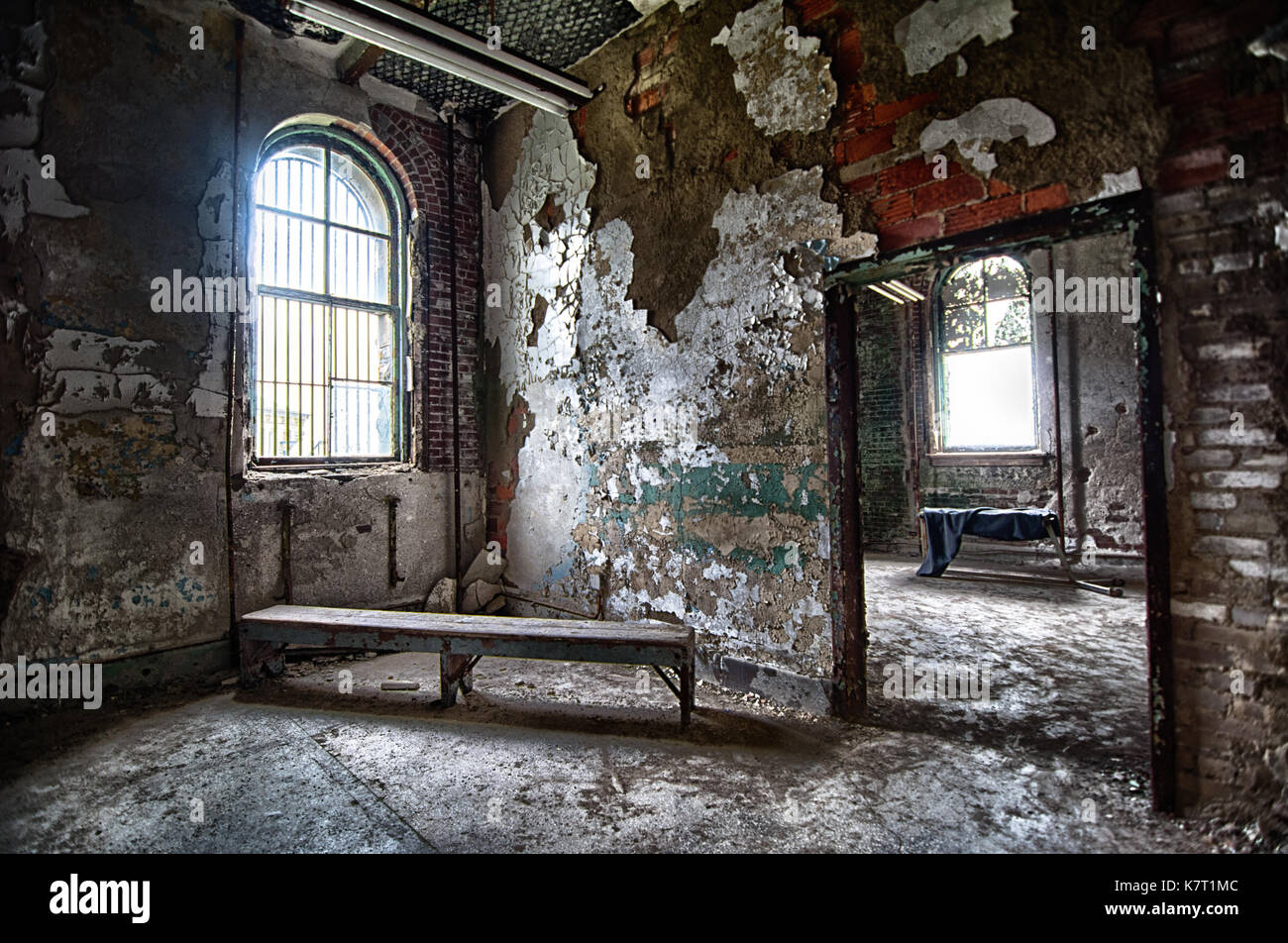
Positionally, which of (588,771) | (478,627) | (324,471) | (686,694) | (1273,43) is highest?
(1273,43)

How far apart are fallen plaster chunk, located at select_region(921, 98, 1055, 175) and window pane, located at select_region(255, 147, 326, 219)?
12.7 feet

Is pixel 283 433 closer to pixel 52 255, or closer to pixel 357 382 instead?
pixel 357 382

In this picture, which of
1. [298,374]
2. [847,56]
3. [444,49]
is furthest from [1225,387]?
[298,374]

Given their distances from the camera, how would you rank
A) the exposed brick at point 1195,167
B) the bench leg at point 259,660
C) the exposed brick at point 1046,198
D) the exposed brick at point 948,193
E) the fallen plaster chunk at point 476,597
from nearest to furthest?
the exposed brick at point 1195,167 < the exposed brick at point 1046,198 < the exposed brick at point 948,193 < the bench leg at point 259,660 < the fallen plaster chunk at point 476,597

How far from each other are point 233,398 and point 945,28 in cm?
411

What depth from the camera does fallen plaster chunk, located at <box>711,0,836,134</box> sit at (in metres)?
2.94

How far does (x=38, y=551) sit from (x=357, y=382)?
1952 mm

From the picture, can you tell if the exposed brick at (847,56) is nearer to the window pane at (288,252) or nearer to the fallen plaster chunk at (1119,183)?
the fallen plaster chunk at (1119,183)

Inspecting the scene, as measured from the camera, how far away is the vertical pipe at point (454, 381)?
15.6 feet

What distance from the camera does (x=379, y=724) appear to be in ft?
9.81

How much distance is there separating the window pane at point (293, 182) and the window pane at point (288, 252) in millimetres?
89

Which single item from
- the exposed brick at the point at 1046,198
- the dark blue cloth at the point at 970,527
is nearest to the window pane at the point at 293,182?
the exposed brick at the point at 1046,198

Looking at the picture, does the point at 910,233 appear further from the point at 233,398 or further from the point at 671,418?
the point at 233,398

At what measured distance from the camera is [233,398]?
3.72m
